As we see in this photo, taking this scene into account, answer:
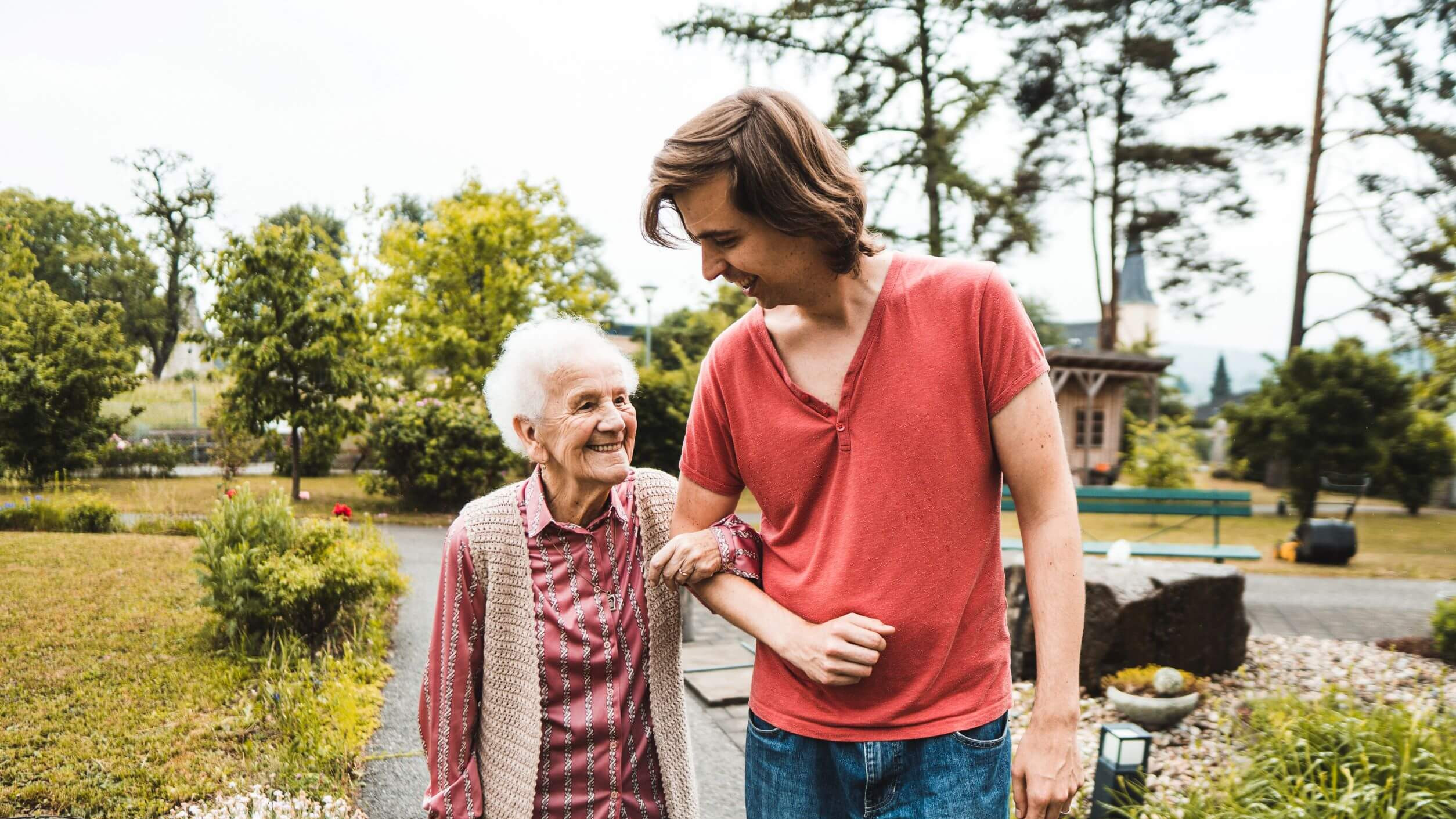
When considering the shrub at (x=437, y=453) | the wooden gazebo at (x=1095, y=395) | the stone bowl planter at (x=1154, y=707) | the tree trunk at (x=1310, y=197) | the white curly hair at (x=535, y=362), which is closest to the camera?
the white curly hair at (x=535, y=362)

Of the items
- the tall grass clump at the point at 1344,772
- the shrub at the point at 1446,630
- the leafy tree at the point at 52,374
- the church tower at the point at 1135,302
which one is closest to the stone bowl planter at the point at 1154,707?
the tall grass clump at the point at 1344,772

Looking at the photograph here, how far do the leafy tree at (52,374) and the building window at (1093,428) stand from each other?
18.2 meters

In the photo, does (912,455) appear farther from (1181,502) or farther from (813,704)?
(1181,502)

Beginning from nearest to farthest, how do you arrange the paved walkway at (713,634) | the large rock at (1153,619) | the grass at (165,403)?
the paved walkway at (713,634) → the large rock at (1153,619) → the grass at (165,403)

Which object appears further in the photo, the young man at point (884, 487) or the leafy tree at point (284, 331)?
the leafy tree at point (284, 331)

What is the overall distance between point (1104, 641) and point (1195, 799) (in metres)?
1.96

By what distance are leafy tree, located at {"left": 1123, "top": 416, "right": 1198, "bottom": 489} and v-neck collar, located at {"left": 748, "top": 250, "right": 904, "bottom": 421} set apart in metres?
16.0

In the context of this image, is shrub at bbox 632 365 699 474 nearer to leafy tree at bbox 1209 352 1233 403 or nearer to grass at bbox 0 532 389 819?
grass at bbox 0 532 389 819

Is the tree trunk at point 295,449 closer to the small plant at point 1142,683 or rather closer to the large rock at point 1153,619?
the large rock at point 1153,619

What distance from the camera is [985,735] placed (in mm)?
1335

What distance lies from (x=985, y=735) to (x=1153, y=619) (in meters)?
4.24

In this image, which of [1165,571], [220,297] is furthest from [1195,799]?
[220,297]

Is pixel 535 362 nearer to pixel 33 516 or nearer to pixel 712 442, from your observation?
pixel 712 442

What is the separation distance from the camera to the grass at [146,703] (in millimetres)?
3250
